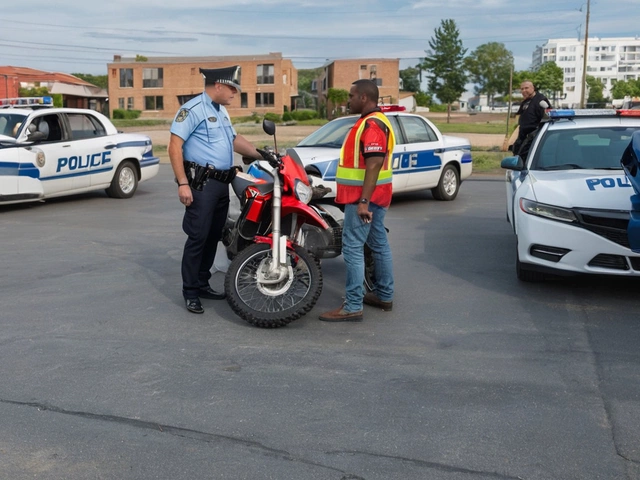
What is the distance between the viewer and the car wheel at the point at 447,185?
13.7m

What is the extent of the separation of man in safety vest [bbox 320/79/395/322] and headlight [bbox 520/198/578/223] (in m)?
1.48

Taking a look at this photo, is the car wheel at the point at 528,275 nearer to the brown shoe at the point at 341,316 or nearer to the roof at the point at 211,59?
the brown shoe at the point at 341,316

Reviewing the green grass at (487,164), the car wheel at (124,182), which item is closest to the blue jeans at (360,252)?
the car wheel at (124,182)

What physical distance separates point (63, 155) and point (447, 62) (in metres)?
93.1

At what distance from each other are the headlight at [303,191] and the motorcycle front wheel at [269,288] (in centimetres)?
39

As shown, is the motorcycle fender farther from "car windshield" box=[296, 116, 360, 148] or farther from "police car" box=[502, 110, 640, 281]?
"car windshield" box=[296, 116, 360, 148]

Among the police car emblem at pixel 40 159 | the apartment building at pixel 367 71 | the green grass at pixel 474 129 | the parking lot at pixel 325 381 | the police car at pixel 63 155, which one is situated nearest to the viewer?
the parking lot at pixel 325 381

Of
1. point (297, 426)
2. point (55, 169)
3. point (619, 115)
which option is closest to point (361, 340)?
point (297, 426)

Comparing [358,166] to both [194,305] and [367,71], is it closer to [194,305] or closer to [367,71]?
[194,305]

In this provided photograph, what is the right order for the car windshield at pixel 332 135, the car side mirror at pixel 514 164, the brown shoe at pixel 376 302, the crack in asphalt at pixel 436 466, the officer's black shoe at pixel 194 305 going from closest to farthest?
the crack in asphalt at pixel 436 466, the officer's black shoe at pixel 194 305, the brown shoe at pixel 376 302, the car side mirror at pixel 514 164, the car windshield at pixel 332 135

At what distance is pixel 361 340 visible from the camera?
18.6 feet

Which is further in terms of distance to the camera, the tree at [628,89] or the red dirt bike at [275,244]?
the tree at [628,89]

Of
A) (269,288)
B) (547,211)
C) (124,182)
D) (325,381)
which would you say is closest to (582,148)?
(547,211)

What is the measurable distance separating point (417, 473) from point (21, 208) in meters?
10.6
